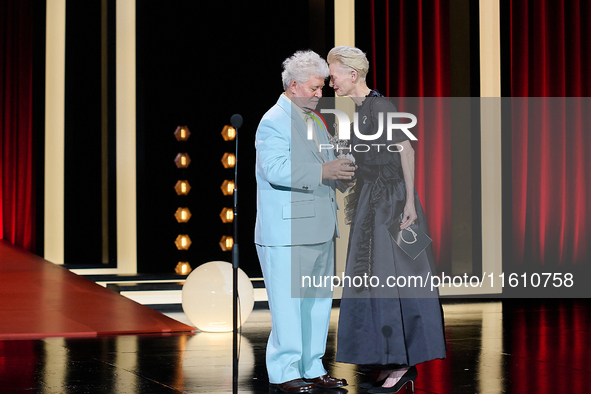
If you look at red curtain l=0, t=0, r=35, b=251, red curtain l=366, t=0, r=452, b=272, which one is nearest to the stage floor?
red curtain l=366, t=0, r=452, b=272

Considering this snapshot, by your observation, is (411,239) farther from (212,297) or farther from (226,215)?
(226,215)

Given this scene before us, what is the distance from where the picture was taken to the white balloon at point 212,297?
4407mm

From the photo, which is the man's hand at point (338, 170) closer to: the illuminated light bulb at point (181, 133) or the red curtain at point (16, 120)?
the illuminated light bulb at point (181, 133)

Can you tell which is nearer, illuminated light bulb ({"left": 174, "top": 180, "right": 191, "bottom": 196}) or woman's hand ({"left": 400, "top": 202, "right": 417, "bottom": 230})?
woman's hand ({"left": 400, "top": 202, "right": 417, "bottom": 230})

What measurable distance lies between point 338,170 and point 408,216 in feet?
0.99

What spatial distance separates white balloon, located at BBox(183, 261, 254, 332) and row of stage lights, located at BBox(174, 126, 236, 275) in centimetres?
214

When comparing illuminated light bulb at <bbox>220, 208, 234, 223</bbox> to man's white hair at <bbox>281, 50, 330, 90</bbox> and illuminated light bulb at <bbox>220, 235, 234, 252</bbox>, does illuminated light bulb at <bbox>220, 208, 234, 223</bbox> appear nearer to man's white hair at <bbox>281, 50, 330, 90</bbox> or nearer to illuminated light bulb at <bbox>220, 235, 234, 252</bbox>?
illuminated light bulb at <bbox>220, 235, 234, 252</bbox>

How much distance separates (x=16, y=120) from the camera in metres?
6.80

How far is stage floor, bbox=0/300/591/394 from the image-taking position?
2930 mm

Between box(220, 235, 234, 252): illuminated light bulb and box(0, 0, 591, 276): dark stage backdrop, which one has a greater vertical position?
box(0, 0, 591, 276): dark stage backdrop

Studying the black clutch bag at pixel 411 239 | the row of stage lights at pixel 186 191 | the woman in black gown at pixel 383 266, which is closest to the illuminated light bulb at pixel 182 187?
the row of stage lights at pixel 186 191

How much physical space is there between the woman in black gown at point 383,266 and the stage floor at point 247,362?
20 cm

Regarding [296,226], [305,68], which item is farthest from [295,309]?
[305,68]

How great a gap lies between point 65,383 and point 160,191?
4246mm
